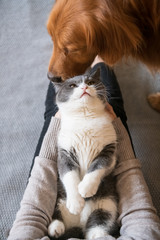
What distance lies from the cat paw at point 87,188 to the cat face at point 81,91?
1.17 ft

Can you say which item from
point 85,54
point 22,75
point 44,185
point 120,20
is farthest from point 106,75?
point 44,185

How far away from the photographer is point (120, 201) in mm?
898

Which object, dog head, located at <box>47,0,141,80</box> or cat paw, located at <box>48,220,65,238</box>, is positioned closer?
cat paw, located at <box>48,220,65,238</box>

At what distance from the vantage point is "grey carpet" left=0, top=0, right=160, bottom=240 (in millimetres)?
1238

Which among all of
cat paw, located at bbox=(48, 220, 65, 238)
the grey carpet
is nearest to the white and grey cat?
cat paw, located at bbox=(48, 220, 65, 238)

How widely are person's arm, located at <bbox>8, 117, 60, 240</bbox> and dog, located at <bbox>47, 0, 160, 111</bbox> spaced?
441mm

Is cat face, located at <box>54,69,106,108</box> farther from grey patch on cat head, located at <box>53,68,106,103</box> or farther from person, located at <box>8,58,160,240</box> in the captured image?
person, located at <box>8,58,160,240</box>

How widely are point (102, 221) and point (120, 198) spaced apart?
119mm

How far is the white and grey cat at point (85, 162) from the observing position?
85 centimetres

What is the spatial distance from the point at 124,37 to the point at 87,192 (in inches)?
26.5

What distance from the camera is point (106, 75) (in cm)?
146

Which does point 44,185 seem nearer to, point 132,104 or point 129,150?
point 129,150

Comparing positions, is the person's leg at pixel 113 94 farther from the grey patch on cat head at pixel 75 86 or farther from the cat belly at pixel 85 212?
the cat belly at pixel 85 212

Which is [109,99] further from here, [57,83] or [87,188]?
[87,188]
